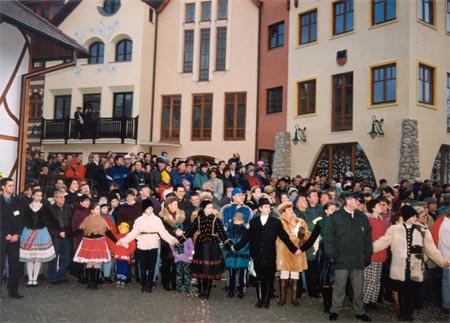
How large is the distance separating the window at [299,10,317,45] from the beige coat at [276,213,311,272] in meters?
14.6

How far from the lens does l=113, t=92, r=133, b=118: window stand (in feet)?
88.5

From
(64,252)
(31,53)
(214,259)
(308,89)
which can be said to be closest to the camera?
(214,259)

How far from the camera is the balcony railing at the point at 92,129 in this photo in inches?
1016

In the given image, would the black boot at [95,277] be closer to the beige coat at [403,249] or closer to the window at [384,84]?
the beige coat at [403,249]

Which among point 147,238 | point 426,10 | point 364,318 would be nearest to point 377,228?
point 364,318

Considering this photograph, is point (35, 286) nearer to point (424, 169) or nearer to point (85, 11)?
point (424, 169)

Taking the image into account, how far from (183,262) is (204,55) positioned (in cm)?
1843

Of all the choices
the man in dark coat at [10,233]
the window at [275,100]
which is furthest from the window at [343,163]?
the man in dark coat at [10,233]

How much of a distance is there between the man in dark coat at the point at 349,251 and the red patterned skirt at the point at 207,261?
212cm

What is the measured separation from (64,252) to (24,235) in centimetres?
106

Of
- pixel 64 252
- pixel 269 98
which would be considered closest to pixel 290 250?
pixel 64 252

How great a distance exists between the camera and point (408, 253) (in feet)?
26.0

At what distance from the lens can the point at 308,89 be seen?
867 inches

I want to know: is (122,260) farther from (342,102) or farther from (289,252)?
(342,102)
